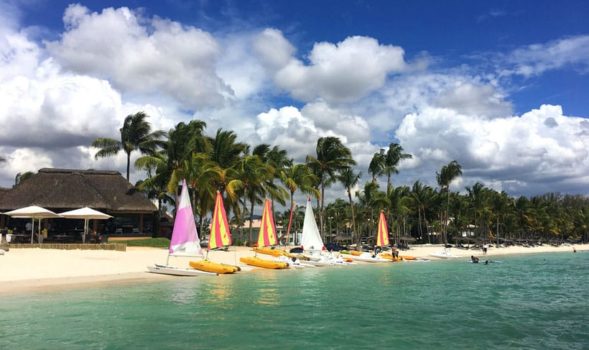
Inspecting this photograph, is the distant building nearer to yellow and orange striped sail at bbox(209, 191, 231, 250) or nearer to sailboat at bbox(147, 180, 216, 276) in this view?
yellow and orange striped sail at bbox(209, 191, 231, 250)

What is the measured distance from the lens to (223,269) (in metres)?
29.0

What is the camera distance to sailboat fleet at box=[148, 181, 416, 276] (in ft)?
90.9

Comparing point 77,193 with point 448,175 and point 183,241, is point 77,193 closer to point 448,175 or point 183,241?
point 183,241

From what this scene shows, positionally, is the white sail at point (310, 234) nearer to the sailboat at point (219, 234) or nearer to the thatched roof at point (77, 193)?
the sailboat at point (219, 234)

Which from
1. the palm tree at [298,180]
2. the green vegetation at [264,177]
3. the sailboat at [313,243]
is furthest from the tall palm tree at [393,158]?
the sailboat at [313,243]

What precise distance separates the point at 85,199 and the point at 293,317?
32.9m

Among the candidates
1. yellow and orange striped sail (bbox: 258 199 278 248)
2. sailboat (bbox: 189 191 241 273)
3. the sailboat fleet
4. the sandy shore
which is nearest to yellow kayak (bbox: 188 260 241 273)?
the sailboat fleet

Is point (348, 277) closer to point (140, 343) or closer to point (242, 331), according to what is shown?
point (242, 331)

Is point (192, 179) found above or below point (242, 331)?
above

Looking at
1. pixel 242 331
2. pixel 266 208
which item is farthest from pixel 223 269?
pixel 242 331

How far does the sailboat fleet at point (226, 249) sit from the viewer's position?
90.9 ft

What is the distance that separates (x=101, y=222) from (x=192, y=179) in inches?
384

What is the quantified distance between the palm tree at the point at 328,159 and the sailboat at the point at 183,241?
30.4 m

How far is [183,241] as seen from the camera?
27.8 meters
